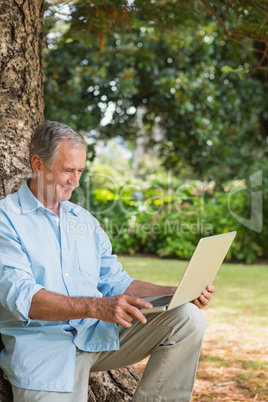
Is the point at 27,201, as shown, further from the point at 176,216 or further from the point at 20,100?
the point at 176,216

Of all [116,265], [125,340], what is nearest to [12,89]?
[116,265]

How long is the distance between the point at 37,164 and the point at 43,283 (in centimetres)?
54

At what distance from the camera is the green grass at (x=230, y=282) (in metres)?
5.00

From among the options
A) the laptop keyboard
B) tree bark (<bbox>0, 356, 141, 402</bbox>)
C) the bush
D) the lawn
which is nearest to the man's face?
the laptop keyboard

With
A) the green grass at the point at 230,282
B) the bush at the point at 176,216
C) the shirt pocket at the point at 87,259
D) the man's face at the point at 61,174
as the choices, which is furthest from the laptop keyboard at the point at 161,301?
the bush at the point at 176,216

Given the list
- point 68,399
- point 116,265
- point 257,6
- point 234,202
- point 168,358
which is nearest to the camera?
point 68,399

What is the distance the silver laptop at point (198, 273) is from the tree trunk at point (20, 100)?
0.69 metres

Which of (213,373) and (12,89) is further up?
(12,89)

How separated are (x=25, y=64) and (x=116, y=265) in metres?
1.13

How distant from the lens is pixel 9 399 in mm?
2139

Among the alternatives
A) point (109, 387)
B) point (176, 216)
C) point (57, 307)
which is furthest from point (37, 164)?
point (176, 216)

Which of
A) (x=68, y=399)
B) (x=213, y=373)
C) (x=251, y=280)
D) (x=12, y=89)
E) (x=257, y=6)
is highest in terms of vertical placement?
(x=257, y=6)

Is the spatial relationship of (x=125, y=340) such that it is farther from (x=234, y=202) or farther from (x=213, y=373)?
(x=234, y=202)

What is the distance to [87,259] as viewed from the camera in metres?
2.20
